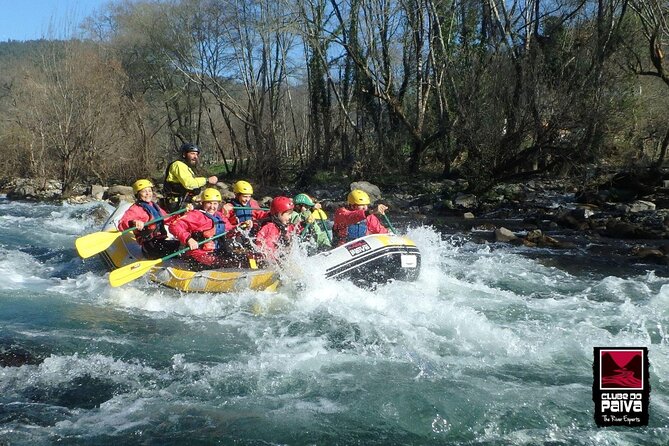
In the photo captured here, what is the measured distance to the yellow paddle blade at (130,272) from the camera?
6891mm

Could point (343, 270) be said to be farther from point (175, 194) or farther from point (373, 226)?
point (175, 194)

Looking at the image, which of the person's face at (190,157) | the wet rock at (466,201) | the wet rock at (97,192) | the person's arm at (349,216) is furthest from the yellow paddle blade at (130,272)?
the wet rock at (97,192)

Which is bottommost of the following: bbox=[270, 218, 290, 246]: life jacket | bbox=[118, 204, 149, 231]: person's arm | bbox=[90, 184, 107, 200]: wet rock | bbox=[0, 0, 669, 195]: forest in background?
bbox=[270, 218, 290, 246]: life jacket

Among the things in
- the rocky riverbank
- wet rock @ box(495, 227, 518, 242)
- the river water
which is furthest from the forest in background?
the river water

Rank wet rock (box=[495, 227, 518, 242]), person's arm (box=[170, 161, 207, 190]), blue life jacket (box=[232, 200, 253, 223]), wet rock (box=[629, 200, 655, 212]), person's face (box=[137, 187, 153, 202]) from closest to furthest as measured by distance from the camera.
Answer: person's face (box=[137, 187, 153, 202])
blue life jacket (box=[232, 200, 253, 223])
person's arm (box=[170, 161, 207, 190])
wet rock (box=[495, 227, 518, 242])
wet rock (box=[629, 200, 655, 212])

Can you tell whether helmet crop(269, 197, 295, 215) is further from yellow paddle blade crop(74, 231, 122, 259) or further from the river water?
yellow paddle blade crop(74, 231, 122, 259)

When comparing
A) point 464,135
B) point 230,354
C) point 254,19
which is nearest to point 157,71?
point 254,19

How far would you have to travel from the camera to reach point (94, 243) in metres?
7.56

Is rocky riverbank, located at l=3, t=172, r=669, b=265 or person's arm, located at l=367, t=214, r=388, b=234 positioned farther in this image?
rocky riverbank, located at l=3, t=172, r=669, b=265

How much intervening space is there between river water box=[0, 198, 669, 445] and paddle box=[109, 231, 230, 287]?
12.2 inches

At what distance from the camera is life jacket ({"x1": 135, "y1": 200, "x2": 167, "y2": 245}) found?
311 inches

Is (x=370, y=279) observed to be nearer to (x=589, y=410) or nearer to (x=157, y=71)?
(x=589, y=410)

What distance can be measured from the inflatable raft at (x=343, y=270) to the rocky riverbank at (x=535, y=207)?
14.9 ft

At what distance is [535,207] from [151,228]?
975 centimetres
